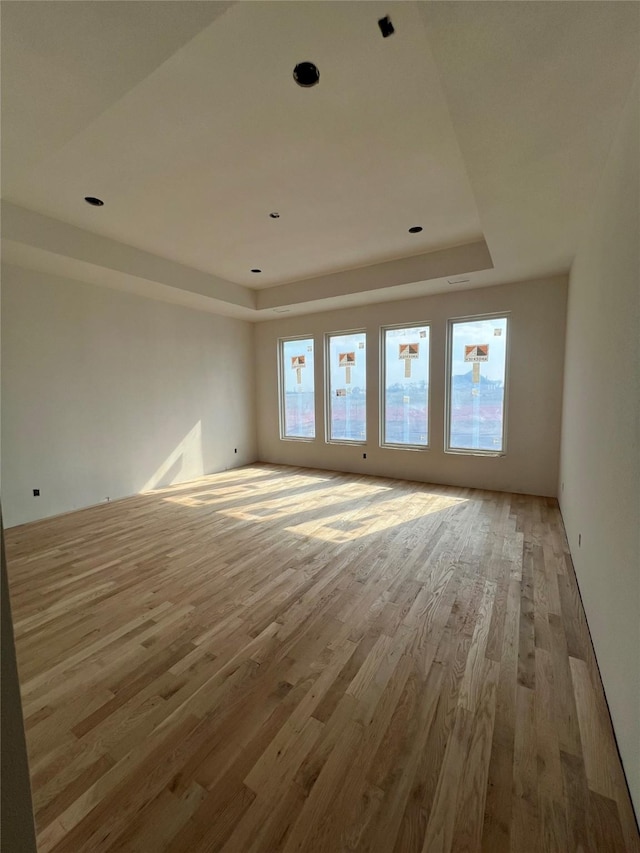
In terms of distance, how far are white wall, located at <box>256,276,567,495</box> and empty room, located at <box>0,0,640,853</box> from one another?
0.04 meters

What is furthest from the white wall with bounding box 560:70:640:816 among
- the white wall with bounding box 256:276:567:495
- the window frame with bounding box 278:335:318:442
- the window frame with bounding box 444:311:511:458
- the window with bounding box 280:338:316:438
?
the window with bounding box 280:338:316:438

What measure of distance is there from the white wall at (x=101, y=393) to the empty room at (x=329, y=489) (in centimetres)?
4

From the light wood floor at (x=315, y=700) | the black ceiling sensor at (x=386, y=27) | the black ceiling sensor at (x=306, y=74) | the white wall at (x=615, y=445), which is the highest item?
the black ceiling sensor at (x=306, y=74)

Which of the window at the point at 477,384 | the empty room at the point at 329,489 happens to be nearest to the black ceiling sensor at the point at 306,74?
the empty room at the point at 329,489

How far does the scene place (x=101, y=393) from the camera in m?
4.78

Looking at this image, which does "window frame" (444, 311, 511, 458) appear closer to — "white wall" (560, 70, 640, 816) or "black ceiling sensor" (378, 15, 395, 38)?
"white wall" (560, 70, 640, 816)

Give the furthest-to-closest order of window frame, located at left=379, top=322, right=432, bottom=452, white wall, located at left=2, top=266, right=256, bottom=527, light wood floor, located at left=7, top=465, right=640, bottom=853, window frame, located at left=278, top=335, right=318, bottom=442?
window frame, located at left=278, top=335, right=318, bottom=442
window frame, located at left=379, top=322, right=432, bottom=452
white wall, located at left=2, top=266, right=256, bottom=527
light wood floor, located at left=7, top=465, right=640, bottom=853

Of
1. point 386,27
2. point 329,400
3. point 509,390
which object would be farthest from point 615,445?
point 329,400

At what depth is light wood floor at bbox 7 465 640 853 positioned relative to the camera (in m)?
1.22

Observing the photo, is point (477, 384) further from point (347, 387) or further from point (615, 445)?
point (615, 445)

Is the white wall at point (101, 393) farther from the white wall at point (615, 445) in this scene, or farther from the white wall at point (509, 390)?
the white wall at point (615, 445)

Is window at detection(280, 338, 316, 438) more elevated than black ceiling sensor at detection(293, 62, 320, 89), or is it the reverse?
black ceiling sensor at detection(293, 62, 320, 89)

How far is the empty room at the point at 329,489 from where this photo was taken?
1.32 m

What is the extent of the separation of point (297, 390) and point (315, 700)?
5654 millimetres
